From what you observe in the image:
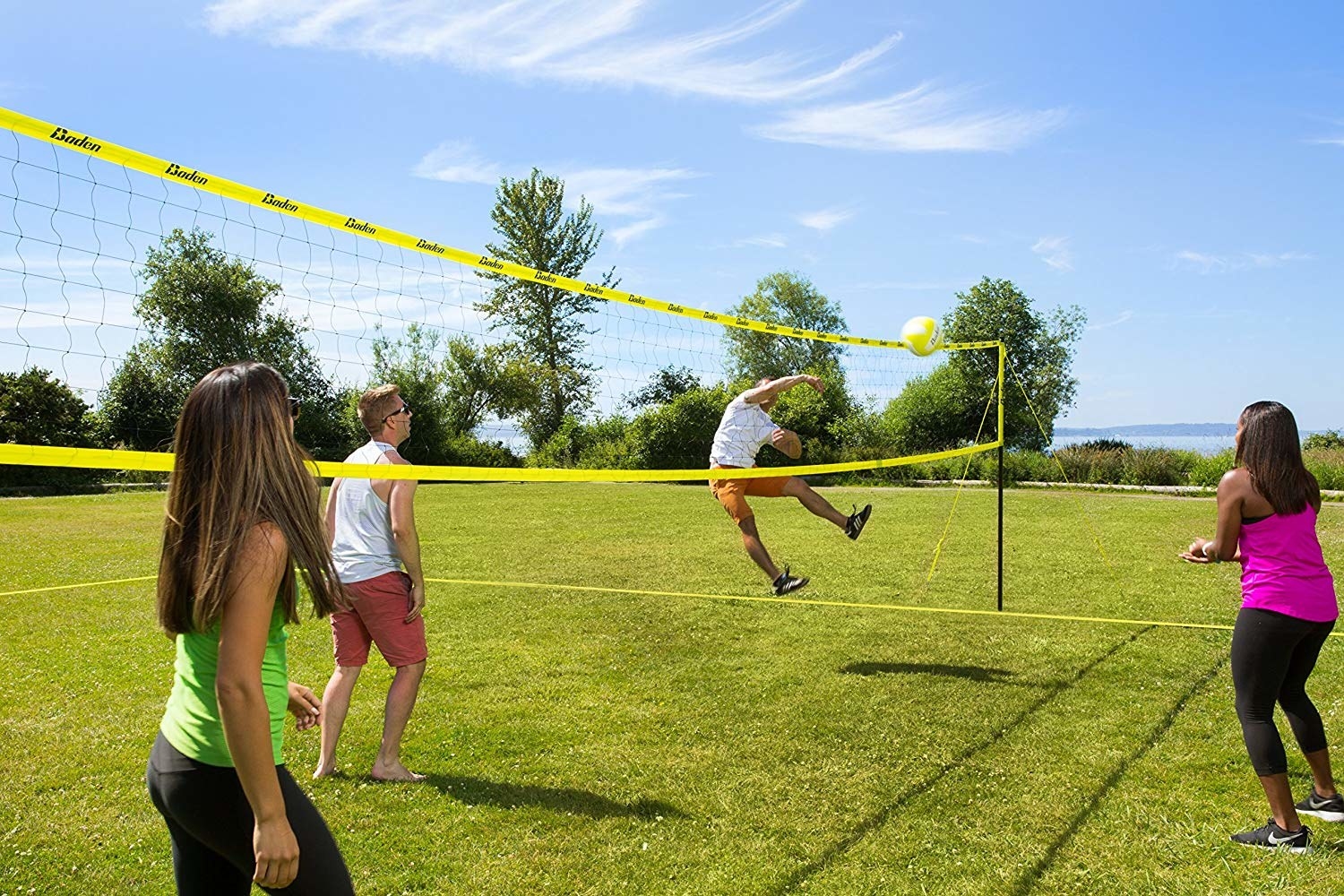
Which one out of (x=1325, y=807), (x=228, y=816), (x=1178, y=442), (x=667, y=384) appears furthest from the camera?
(x=667, y=384)

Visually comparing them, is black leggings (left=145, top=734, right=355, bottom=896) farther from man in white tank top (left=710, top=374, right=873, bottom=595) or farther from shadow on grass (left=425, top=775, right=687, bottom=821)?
man in white tank top (left=710, top=374, right=873, bottom=595)

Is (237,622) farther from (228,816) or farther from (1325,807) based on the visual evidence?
(1325,807)

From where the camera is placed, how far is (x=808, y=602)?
30.6 feet

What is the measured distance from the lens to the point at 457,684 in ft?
21.2

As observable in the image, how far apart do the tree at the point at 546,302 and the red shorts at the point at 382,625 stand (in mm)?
29567

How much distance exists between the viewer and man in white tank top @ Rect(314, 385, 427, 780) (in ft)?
15.0

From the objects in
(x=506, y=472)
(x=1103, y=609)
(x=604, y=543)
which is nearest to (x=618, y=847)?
(x=506, y=472)

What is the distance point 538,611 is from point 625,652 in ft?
5.80

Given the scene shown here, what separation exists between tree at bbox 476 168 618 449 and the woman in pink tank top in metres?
30.9

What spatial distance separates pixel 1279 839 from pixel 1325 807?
18.7 inches

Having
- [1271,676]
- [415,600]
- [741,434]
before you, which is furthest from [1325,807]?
[741,434]

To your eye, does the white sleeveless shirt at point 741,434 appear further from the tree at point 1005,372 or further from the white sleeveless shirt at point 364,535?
the tree at point 1005,372

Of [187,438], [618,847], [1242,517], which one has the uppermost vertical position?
[187,438]

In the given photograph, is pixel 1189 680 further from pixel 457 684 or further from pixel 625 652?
pixel 457 684
